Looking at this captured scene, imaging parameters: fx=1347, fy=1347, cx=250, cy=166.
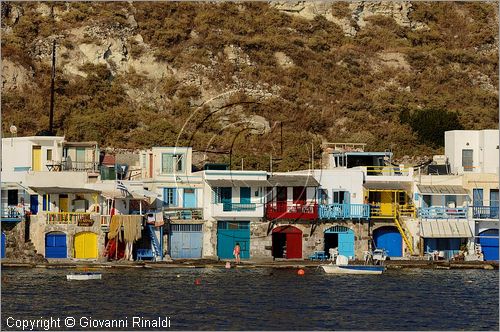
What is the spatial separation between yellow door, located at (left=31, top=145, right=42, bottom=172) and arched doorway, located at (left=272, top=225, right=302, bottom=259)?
58.0 ft

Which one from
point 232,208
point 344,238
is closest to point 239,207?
point 232,208

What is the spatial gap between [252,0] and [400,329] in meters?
107

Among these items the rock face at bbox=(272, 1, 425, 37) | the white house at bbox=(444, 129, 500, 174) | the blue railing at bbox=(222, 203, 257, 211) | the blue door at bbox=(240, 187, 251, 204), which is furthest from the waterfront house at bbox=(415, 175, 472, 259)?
the rock face at bbox=(272, 1, 425, 37)

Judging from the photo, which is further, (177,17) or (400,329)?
(177,17)

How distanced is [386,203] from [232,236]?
462 inches

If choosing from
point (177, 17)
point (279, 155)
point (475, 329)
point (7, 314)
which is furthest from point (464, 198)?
point (177, 17)

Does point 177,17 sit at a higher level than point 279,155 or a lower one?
higher

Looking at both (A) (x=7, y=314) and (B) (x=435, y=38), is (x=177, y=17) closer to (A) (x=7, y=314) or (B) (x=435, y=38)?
(B) (x=435, y=38)

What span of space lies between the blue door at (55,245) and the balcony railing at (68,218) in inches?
35.5

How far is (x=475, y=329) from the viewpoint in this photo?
6238 centimetres

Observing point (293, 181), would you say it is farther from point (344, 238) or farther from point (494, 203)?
point (494, 203)

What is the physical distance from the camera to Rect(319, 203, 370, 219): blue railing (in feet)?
313

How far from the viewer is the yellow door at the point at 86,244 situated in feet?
297

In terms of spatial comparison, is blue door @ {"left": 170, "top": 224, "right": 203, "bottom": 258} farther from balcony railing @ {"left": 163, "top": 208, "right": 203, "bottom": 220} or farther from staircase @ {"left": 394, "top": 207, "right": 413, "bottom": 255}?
staircase @ {"left": 394, "top": 207, "right": 413, "bottom": 255}
